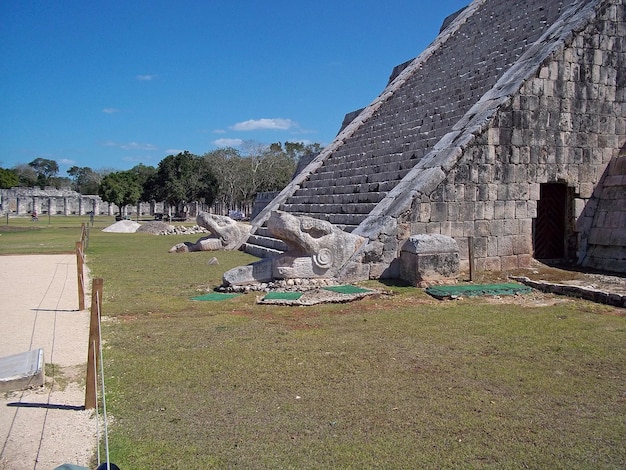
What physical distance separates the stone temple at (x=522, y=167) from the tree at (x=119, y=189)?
3230 centimetres

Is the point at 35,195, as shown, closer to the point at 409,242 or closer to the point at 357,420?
the point at 409,242

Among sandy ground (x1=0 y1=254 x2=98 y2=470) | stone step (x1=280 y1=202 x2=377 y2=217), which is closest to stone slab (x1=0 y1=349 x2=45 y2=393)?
sandy ground (x1=0 y1=254 x2=98 y2=470)

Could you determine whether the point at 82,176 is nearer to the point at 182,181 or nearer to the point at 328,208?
the point at 182,181

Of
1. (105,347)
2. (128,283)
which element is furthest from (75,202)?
(105,347)

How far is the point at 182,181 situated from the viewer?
151 ft

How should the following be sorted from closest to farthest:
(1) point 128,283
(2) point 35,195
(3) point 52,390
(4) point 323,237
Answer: (3) point 52,390 → (4) point 323,237 → (1) point 128,283 → (2) point 35,195

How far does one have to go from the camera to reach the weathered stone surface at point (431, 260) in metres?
8.90

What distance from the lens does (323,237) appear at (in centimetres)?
916

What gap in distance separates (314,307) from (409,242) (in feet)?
8.07

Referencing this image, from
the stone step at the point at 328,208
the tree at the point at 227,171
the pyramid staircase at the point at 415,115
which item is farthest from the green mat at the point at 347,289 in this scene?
the tree at the point at 227,171

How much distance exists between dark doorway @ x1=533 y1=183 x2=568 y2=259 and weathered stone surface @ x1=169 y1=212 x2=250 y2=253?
815 cm

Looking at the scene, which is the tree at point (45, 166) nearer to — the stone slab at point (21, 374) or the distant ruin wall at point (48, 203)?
the distant ruin wall at point (48, 203)

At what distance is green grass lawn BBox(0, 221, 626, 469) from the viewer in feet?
10.9

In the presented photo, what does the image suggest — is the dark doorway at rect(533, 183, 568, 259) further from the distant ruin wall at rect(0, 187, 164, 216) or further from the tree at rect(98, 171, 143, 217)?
the distant ruin wall at rect(0, 187, 164, 216)
